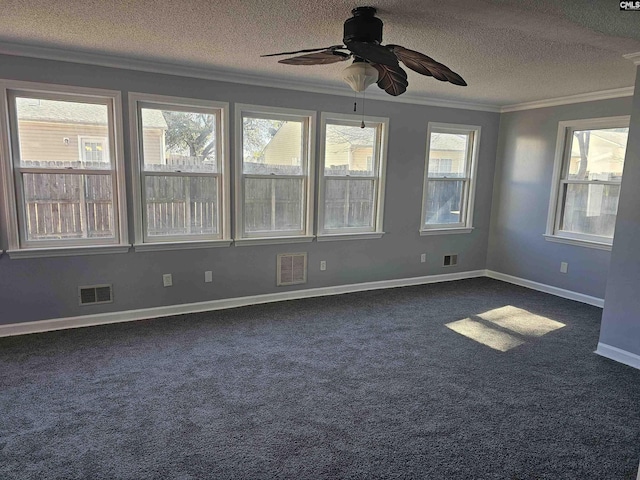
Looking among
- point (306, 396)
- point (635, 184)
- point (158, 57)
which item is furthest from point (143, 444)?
point (635, 184)

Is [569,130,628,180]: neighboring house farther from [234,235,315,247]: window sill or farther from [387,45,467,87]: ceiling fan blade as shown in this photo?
[234,235,315,247]: window sill

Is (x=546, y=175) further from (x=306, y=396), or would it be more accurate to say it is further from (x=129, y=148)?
(x=129, y=148)

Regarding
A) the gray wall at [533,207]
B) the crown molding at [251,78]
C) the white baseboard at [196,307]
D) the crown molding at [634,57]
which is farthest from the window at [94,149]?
the gray wall at [533,207]

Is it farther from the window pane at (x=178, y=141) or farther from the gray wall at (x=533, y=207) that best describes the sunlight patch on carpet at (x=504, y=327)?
the window pane at (x=178, y=141)

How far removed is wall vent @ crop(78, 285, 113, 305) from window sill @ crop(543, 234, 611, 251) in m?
5.16

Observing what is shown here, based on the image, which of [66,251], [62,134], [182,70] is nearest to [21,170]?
[62,134]

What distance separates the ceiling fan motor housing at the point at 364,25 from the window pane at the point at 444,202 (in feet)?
10.9

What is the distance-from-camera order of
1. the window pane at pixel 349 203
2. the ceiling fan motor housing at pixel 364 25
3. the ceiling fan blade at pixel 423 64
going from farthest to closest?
the window pane at pixel 349 203, the ceiling fan motor housing at pixel 364 25, the ceiling fan blade at pixel 423 64

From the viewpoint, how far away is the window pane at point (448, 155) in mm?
5539

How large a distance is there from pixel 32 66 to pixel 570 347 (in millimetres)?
5178

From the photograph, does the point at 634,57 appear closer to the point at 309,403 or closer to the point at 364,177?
the point at 364,177

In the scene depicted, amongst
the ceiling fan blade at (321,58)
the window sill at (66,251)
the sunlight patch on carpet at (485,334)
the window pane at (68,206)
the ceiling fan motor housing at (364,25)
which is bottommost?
the sunlight patch on carpet at (485,334)

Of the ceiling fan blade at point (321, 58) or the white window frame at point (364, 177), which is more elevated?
the ceiling fan blade at point (321, 58)

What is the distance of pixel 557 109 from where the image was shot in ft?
16.7
